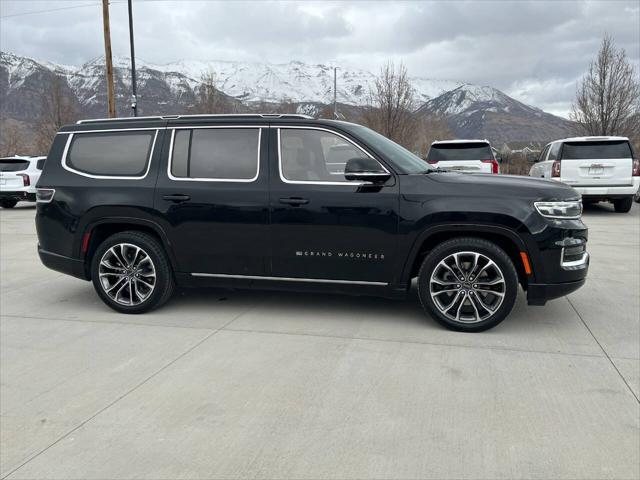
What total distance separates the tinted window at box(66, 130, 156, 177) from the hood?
2730mm

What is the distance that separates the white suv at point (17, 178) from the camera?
16.9 metres

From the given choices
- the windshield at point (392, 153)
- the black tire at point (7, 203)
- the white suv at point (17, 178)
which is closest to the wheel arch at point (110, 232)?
the windshield at point (392, 153)

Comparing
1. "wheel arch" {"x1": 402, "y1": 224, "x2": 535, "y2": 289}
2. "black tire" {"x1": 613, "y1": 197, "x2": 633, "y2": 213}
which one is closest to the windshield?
"wheel arch" {"x1": 402, "y1": 224, "x2": 535, "y2": 289}

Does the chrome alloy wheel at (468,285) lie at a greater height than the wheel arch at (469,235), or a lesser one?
lesser

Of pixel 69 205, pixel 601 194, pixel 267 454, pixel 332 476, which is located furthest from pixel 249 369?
pixel 601 194

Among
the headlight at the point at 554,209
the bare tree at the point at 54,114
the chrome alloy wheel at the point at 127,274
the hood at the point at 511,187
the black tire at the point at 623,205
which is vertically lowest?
the black tire at the point at 623,205

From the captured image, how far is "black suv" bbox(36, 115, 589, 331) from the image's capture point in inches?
183

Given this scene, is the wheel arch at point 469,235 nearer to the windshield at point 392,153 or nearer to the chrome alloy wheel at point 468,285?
the chrome alloy wheel at point 468,285

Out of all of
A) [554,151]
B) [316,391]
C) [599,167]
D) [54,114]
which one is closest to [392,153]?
[316,391]

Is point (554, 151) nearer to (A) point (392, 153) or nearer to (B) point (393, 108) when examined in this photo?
(A) point (392, 153)

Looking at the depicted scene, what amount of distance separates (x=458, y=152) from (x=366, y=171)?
9.25 m

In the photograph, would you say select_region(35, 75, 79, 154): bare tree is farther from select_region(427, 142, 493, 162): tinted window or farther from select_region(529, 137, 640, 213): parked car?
select_region(529, 137, 640, 213): parked car

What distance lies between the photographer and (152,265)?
5.33 metres

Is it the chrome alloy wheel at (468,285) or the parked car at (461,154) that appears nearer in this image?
the chrome alloy wheel at (468,285)
